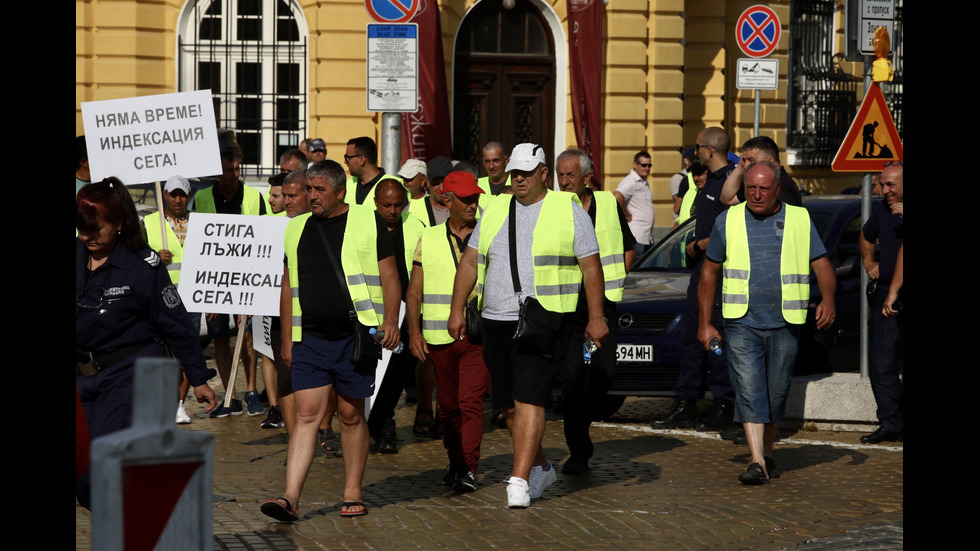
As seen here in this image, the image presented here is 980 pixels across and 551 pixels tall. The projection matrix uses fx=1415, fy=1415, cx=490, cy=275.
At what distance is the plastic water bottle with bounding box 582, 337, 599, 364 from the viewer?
7396mm

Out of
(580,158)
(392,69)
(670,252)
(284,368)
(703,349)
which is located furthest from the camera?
(670,252)

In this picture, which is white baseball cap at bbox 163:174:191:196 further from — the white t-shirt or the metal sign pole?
the white t-shirt

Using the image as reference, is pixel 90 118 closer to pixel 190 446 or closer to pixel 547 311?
pixel 547 311

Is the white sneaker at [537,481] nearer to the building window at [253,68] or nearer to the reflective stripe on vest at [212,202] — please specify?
the reflective stripe on vest at [212,202]

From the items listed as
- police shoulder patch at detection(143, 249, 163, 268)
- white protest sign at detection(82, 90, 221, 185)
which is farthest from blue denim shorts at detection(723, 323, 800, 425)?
white protest sign at detection(82, 90, 221, 185)

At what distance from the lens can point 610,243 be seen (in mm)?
8461

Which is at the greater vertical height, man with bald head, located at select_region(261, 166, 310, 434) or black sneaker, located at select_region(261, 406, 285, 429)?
man with bald head, located at select_region(261, 166, 310, 434)

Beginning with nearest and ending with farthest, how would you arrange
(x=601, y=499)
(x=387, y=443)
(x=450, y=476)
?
(x=601, y=499), (x=450, y=476), (x=387, y=443)

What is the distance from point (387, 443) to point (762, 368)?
2.44 metres

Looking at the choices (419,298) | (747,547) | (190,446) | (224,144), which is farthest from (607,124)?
(190,446)

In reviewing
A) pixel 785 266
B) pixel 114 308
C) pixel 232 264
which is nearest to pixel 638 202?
pixel 232 264

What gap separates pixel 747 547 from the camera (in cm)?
645

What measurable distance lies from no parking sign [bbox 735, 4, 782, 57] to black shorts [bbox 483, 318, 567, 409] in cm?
1030

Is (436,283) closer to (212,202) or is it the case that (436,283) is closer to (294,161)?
(212,202)
